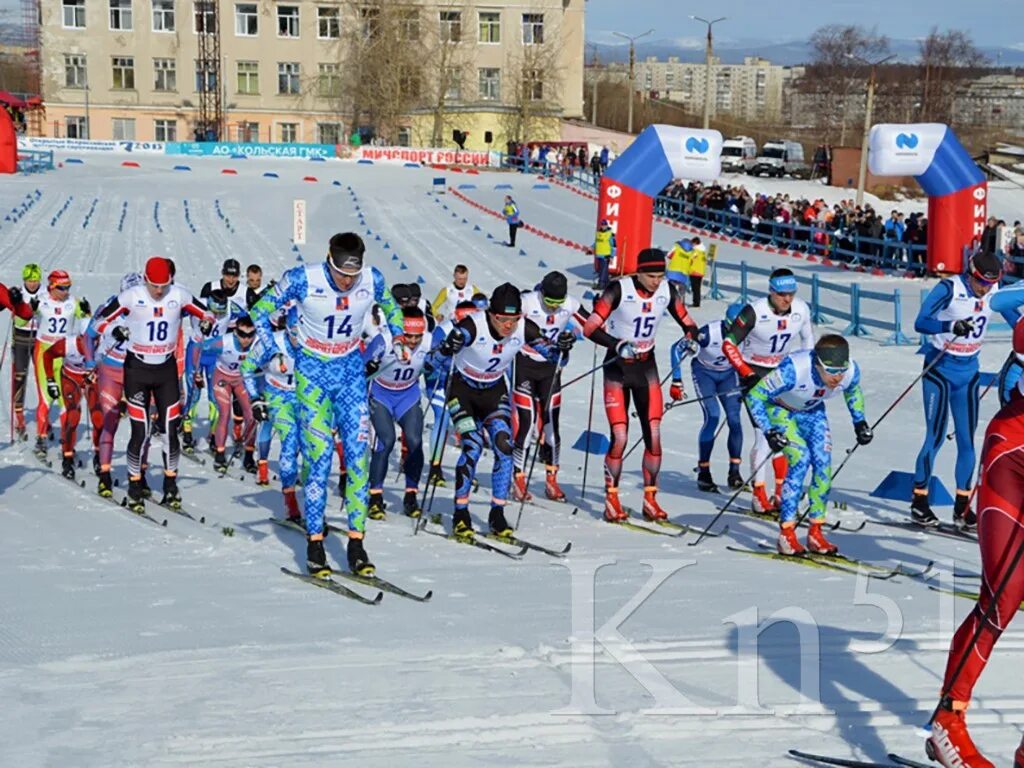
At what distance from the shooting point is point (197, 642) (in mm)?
7586

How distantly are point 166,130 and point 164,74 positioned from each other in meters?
3.01

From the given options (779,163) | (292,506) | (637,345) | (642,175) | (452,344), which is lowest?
(292,506)

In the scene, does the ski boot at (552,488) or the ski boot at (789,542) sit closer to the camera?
the ski boot at (789,542)

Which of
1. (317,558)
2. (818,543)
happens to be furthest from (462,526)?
(818,543)

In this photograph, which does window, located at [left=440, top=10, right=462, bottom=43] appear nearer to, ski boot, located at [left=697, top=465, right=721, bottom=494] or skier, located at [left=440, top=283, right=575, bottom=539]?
ski boot, located at [left=697, top=465, right=721, bottom=494]

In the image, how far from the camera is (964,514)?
11266 millimetres

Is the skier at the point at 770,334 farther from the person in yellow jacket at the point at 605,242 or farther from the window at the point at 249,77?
the window at the point at 249,77

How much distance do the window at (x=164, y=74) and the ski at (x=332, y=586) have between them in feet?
230

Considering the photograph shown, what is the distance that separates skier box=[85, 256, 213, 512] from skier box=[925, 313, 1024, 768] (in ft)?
24.0

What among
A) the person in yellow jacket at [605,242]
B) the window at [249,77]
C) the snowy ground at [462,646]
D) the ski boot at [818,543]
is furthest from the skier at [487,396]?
the window at [249,77]

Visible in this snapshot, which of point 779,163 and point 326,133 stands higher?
point 326,133

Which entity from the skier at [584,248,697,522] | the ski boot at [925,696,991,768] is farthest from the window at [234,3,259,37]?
the ski boot at [925,696,991,768]

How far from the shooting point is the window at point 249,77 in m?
75.4

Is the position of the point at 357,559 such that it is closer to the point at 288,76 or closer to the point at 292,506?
the point at 292,506
